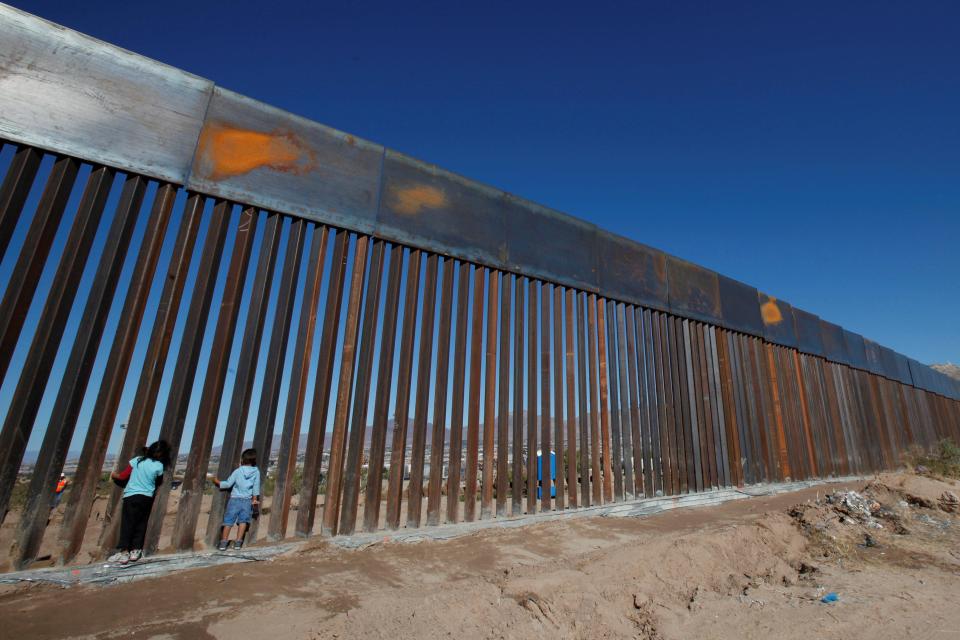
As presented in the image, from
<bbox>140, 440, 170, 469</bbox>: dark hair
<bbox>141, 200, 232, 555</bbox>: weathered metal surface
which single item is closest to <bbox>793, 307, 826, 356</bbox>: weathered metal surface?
<bbox>141, 200, 232, 555</bbox>: weathered metal surface

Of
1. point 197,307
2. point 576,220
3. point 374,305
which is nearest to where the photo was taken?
point 197,307

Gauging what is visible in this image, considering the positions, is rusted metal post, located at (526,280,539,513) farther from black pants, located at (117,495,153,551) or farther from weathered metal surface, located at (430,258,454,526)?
black pants, located at (117,495,153,551)

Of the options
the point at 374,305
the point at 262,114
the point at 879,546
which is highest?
the point at 262,114

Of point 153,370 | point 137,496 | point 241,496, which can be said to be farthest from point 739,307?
point 137,496

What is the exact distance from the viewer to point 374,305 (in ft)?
18.1

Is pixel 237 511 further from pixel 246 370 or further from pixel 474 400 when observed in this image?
pixel 474 400

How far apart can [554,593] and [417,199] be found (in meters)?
4.75

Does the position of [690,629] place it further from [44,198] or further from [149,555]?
[44,198]

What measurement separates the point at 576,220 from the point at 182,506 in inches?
267

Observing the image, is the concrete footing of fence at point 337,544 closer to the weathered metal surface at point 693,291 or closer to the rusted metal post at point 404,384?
the rusted metal post at point 404,384

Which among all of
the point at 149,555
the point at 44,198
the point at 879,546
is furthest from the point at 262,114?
the point at 879,546

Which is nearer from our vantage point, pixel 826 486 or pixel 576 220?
pixel 576 220

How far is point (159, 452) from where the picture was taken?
13.2 feet

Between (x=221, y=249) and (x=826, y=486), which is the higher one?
(x=221, y=249)
